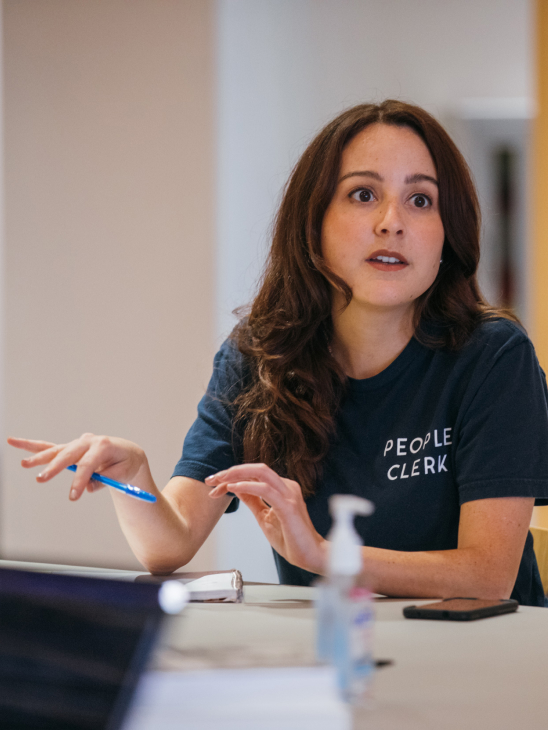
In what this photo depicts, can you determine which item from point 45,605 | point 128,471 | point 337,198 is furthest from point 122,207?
point 45,605

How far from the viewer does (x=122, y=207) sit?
2887mm

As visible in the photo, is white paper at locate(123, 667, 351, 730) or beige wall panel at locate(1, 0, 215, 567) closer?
white paper at locate(123, 667, 351, 730)

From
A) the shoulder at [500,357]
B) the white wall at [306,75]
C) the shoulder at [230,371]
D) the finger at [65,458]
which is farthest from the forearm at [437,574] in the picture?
the white wall at [306,75]

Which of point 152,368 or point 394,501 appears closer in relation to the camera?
point 394,501

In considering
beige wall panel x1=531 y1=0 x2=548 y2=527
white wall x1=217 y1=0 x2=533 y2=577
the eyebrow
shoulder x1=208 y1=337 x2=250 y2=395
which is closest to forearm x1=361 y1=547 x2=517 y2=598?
shoulder x1=208 y1=337 x2=250 y2=395

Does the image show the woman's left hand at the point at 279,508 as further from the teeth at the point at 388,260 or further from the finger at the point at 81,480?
the teeth at the point at 388,260

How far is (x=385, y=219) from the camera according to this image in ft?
4.23

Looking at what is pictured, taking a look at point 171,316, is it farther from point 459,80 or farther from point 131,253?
point 459,80

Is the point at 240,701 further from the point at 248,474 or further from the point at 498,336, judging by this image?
the point at 498,336

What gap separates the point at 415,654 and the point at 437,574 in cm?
32

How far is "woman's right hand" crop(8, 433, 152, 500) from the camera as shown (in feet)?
3.38

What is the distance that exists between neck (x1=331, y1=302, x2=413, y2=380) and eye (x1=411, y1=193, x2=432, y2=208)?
0.19 metres

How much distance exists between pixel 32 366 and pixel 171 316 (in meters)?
0.58

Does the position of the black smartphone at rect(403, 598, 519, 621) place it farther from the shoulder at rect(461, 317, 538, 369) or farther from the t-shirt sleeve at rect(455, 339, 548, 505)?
the shoulder at rect(461, 317, 538, 369)
